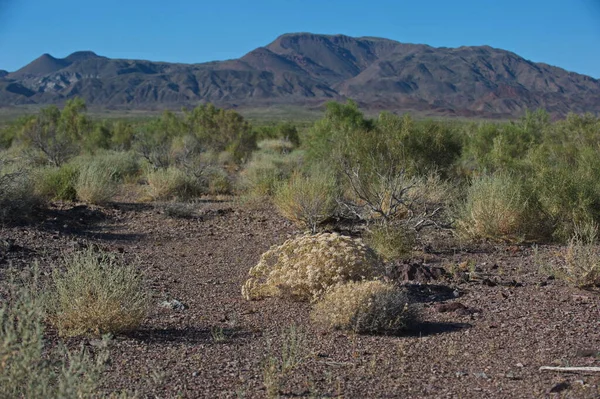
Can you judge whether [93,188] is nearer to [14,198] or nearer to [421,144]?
[14,198]

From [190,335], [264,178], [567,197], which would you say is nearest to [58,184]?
[264,178]

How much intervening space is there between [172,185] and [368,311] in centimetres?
1116

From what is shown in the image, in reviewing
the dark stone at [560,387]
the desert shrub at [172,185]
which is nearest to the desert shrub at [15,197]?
the desert shrub at [172,185]

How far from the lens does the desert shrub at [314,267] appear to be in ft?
23.1

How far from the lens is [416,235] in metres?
10.4

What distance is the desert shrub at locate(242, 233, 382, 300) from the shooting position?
277 inches

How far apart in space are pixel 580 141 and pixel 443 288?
18.4m

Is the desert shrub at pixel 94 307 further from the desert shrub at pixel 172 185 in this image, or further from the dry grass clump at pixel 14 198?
the desert shrub at pixel 172 185

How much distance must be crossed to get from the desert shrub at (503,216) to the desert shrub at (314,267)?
412 centimetres

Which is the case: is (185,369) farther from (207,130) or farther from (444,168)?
(207,130)

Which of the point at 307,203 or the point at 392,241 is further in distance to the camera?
the point at 307,203

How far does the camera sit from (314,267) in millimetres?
7074

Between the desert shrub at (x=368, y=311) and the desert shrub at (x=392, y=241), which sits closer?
the desert shrub at (x=368, y=311)

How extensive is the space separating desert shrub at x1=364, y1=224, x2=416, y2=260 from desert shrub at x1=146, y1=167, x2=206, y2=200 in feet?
24.0
